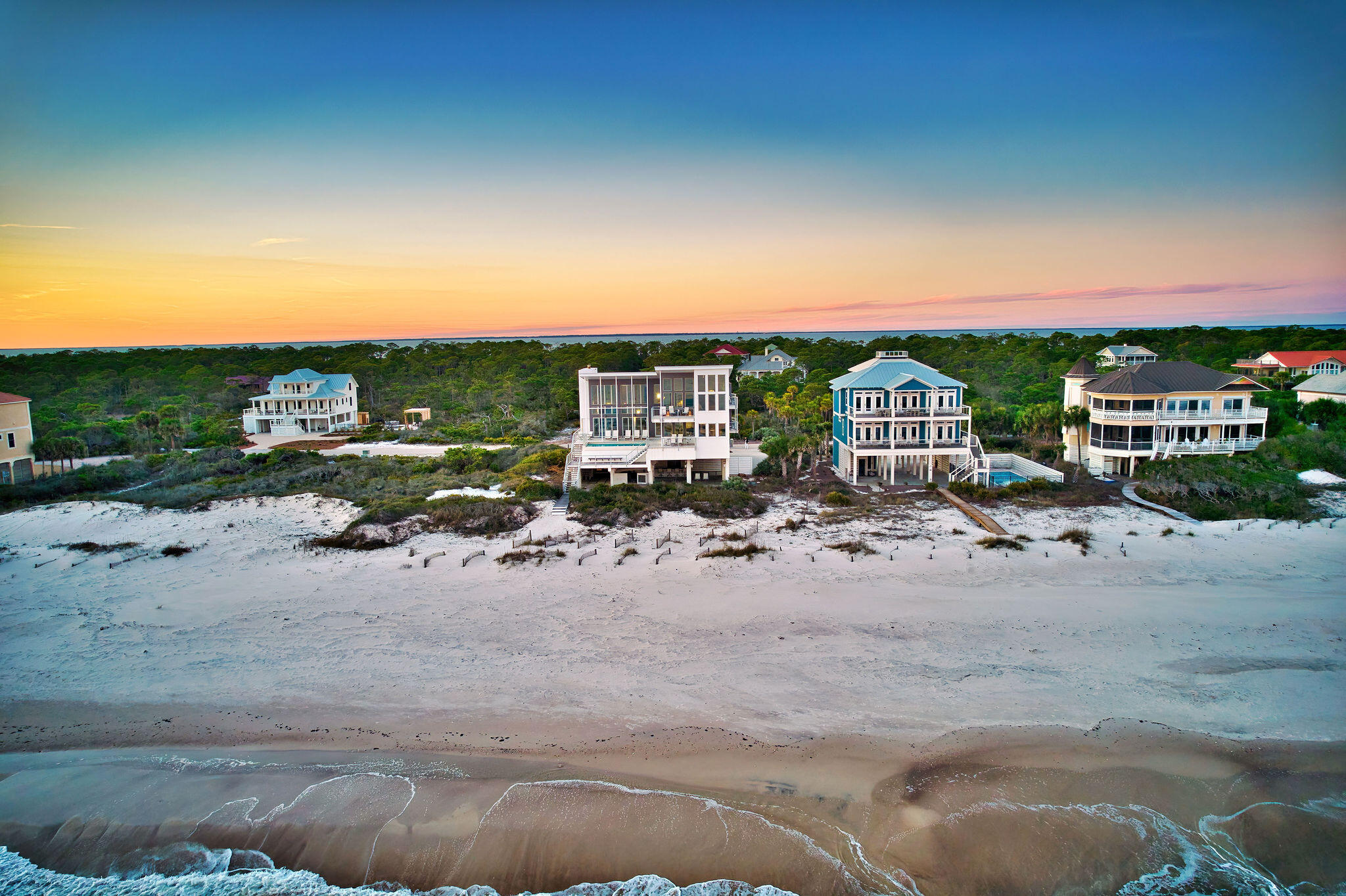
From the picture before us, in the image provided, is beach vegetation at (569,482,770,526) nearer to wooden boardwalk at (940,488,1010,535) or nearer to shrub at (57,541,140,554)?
wooden boardwalk at (940,488,1010,535)

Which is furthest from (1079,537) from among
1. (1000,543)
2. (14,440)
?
(14,440)

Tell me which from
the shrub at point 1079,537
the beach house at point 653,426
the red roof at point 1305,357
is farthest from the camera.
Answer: the red roof at point 1305,357

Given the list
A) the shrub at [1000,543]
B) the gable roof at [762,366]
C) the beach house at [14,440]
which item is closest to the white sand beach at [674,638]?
the shrub at [1000,543]

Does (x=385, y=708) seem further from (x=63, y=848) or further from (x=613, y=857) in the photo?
(x=613, y=857)

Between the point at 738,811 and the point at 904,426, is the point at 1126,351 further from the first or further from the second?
the point at 738,811

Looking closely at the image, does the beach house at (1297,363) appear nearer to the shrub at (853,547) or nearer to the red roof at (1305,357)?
the red roof at (1305,357)

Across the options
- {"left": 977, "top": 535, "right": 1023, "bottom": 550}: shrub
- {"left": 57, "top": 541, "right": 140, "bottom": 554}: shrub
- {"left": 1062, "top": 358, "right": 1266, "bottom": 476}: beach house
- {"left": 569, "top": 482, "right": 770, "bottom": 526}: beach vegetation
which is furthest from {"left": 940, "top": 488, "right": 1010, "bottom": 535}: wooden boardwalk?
{"left": 57, "top": 541, "right": 140, "bottom": 554}: shrub
